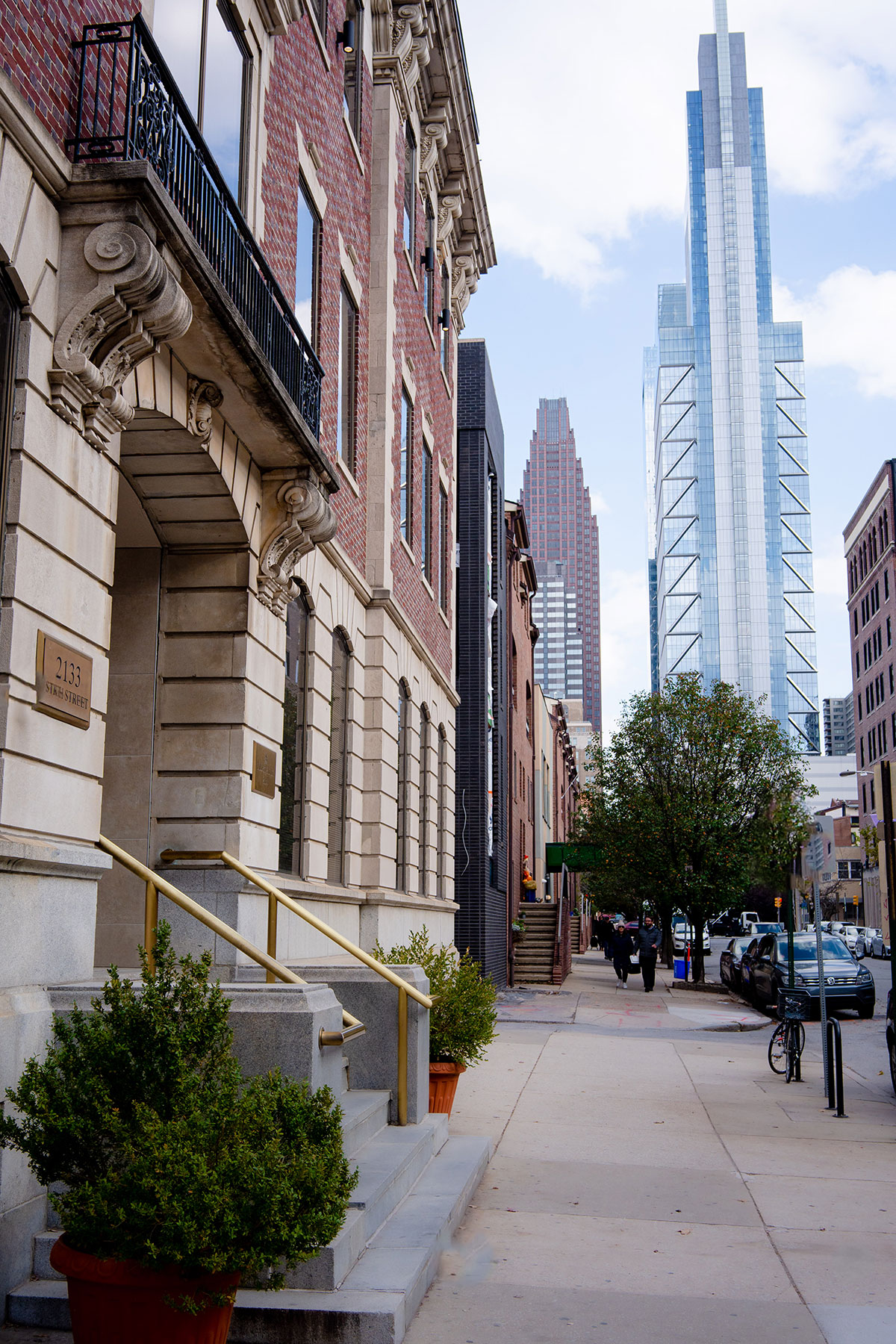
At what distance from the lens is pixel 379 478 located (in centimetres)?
1728

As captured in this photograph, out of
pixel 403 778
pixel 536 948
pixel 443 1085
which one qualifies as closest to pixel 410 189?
pixel 403 778

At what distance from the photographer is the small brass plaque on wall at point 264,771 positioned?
11508 mm

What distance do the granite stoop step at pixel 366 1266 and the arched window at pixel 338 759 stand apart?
254 inches

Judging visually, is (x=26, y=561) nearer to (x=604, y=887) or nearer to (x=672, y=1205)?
(x=672, y=1205)

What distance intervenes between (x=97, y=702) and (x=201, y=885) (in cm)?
354

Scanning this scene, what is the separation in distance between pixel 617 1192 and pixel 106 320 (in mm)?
6999

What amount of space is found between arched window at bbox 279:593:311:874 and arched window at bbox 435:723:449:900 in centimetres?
964

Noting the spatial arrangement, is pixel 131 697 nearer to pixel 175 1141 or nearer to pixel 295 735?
pixel 295 735

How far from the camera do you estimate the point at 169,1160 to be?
4.80 meters

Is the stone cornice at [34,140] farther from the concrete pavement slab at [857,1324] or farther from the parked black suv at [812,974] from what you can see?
the parked black suv at [812,974]

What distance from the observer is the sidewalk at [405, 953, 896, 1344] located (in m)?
6.40

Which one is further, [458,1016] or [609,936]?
[609,936]

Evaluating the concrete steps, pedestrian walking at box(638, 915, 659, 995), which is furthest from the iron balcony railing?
the concrete steps

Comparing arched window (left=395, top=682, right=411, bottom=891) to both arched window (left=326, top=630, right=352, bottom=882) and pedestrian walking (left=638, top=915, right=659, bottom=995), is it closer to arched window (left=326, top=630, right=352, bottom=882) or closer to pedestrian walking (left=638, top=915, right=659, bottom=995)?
arched window (left=326, top=630, right=352, bottom=882)
